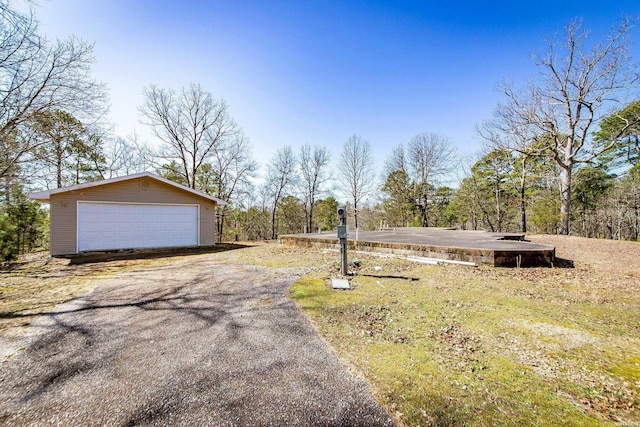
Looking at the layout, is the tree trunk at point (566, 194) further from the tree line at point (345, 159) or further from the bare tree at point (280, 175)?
the bare tree at point (280, 175)

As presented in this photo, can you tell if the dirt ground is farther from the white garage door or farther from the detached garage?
the white garage door

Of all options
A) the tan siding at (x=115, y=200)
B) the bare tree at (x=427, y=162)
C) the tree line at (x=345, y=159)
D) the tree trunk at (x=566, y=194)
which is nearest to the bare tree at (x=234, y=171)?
the tree line at (x=345, y=159)

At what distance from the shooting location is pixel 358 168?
2131 cm

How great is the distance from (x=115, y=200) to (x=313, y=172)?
49.3ft

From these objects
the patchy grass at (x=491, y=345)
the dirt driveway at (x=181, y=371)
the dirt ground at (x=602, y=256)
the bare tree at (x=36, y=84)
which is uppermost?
the bare tree at (x=36, y=84)

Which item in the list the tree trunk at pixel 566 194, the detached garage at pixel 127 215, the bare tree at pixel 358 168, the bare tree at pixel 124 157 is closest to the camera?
the detached garage at pixel 127 215

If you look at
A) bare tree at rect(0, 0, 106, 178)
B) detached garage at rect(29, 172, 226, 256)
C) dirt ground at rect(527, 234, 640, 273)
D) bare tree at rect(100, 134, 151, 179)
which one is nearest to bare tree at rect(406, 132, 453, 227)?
dirt ground at rect(527, 234, 640, 273)

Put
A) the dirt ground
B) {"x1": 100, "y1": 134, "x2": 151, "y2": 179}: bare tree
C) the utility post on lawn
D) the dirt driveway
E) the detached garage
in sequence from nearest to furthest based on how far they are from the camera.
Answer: the dirt driveway → the utility post on lawn → the dirt ground → the detached garage → {"x1": 100, "y1": 134, "x2": 151, "y2": 179}: bare tree

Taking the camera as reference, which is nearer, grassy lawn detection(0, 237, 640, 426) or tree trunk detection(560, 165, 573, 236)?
grassy lawn detection(0, 237, 640, 426)

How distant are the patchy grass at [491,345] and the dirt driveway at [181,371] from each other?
34 centimetres

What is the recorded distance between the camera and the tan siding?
8.37 meters

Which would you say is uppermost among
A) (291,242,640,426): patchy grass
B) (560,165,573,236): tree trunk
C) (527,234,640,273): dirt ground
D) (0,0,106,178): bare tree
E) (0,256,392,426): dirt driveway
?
(0,0,106,178): bare tree

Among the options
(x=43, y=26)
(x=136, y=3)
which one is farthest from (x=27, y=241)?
(x=136, y=3)

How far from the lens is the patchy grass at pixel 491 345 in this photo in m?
1.65
